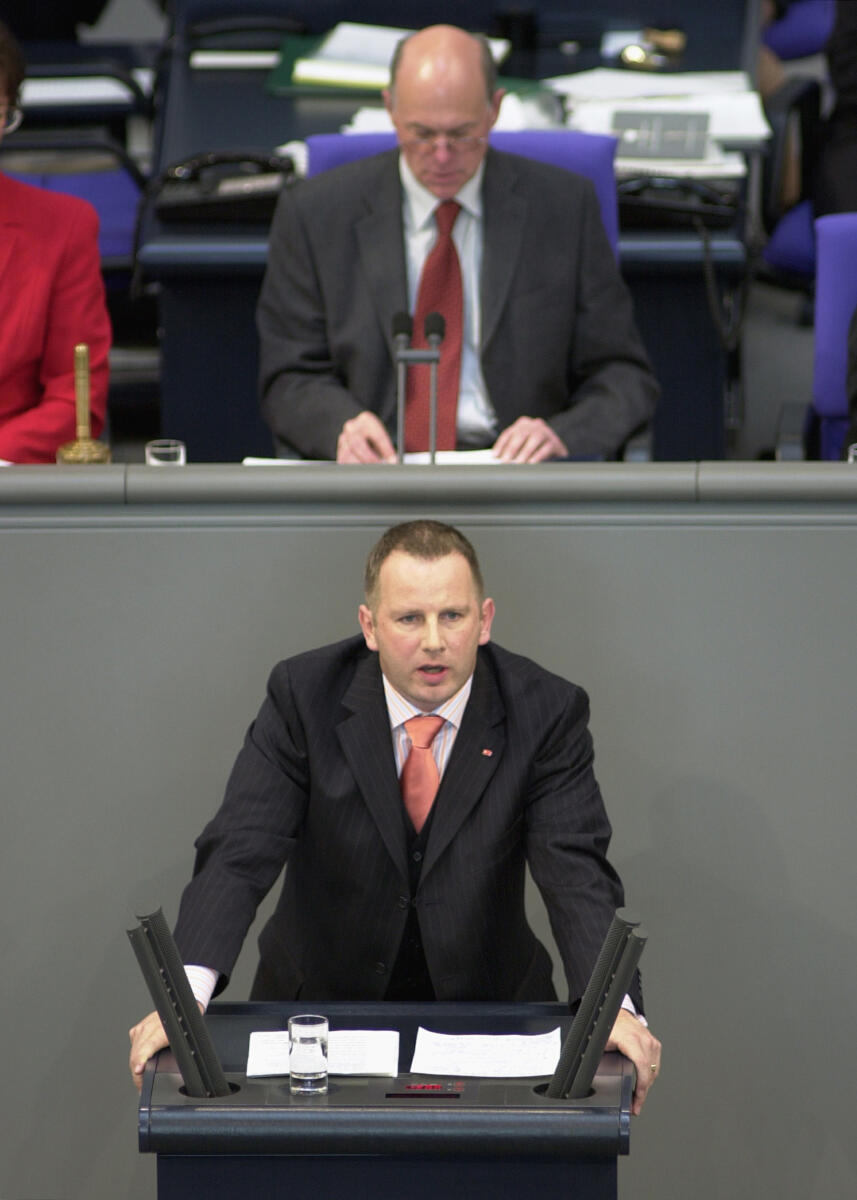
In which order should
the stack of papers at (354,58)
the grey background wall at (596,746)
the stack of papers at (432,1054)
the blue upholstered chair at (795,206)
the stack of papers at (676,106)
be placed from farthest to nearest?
the stack of papers at (354,58) → the blue upholstered chair at (795,206) → the stack of papers at (676,106) → the grey background wall at (596,746) → the stack of papers at (432,1054)

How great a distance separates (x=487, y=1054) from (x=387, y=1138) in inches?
7.4

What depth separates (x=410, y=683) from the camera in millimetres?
2396

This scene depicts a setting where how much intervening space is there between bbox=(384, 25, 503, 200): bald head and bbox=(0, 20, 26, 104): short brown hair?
0.63 m

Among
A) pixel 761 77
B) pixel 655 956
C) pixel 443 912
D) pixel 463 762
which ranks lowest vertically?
pixel 655 956

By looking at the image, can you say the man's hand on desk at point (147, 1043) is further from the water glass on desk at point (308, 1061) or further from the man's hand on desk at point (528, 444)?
the man's hand on desk at point (528, 444)

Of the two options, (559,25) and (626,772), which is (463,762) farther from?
(559,25)

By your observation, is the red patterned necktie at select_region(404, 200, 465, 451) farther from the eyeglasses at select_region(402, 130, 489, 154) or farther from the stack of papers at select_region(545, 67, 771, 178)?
the stack of papers at select_region(545, 67, 771, 178)

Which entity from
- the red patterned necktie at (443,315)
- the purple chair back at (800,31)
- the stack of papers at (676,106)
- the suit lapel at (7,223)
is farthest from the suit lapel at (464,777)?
the purple chair back at (800,31)

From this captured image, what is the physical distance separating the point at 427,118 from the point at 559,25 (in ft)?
6.36

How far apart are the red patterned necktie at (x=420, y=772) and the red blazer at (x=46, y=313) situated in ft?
3.81

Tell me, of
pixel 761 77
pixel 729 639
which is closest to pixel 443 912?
Answer: pixel 729 639

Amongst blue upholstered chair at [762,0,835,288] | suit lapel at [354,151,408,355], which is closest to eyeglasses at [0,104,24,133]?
suit lapel at [354,151,408,355]

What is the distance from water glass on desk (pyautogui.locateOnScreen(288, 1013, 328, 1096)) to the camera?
6.49 feet

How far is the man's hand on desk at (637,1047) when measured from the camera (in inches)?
81.7
